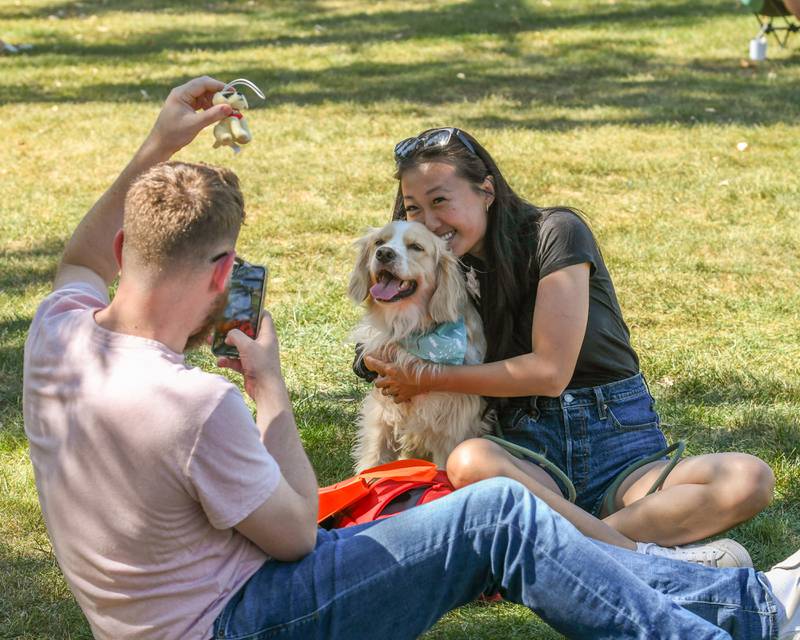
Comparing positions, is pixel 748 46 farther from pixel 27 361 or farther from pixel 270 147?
pixel 27 361

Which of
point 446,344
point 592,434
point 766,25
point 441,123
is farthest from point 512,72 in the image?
point 592,434

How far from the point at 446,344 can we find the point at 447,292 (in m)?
0.18

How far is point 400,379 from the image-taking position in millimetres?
3801

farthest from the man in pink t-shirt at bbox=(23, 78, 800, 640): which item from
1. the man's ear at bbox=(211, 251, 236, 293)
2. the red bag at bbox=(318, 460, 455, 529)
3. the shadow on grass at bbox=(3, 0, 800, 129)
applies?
the shadow on grass at bbox=(3, 0, 800, 129)

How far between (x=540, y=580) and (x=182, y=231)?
1.10m

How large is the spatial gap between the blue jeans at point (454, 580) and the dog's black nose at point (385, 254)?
1310 mm

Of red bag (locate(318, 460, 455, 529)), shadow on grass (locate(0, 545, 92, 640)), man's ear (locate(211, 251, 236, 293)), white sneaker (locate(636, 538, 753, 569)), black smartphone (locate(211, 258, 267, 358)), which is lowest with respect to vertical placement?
shadow on grass (locate(0, 545, 92, 640))

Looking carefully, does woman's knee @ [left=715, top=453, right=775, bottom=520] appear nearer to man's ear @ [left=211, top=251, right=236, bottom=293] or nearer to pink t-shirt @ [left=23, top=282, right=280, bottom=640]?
pink t-shirt @ [left=23, top=282, right=280, bottom=640]

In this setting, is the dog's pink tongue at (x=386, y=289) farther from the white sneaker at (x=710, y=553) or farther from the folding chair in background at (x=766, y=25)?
the folding chair in background at (x=766, y=25)

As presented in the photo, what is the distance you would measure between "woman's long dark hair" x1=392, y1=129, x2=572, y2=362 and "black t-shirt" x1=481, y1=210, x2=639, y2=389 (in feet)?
0.09

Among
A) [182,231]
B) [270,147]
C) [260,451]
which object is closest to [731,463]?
[260,451]

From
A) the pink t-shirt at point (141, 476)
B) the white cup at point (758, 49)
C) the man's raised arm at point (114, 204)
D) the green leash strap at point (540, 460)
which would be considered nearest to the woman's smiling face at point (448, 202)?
the green leash strap at point (540, 460)

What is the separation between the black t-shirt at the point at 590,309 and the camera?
11.6 ft

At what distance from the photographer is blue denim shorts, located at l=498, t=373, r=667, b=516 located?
141 inches
